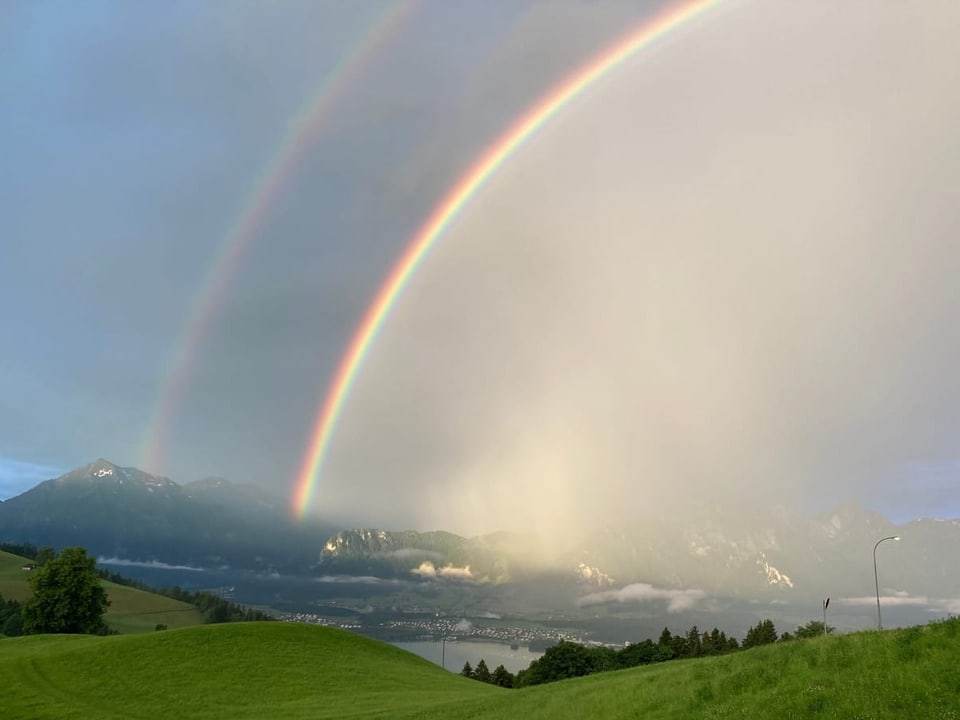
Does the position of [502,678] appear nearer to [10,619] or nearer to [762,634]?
[762,634]

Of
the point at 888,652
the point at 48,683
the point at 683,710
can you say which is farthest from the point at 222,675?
the point at 888,652

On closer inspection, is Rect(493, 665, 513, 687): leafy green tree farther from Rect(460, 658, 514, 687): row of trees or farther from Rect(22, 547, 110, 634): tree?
Rect(22, 547, 110, 634): tree

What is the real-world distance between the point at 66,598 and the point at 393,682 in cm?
6920

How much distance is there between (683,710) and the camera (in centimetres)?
2253

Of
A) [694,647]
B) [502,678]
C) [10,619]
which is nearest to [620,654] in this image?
[694,647]

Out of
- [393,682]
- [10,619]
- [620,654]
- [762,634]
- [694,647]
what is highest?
[762,634]

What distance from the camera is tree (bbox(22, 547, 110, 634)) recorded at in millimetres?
99500

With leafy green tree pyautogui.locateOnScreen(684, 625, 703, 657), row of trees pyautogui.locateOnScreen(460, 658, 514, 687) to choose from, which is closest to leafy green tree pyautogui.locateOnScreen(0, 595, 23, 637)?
row of trees pyautogui.locateOnScreen(460, 658, 514, 687)

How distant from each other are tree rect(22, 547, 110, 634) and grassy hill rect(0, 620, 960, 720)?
34.0 meters

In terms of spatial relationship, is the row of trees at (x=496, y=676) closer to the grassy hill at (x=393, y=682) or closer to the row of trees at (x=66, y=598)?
the grassy hill at (x=393, y=682)

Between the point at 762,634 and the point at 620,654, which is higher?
the point at 762,634

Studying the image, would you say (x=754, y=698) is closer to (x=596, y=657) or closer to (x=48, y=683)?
(x=48, y=683)

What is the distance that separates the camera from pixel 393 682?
63.1 m

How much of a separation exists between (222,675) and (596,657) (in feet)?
330
